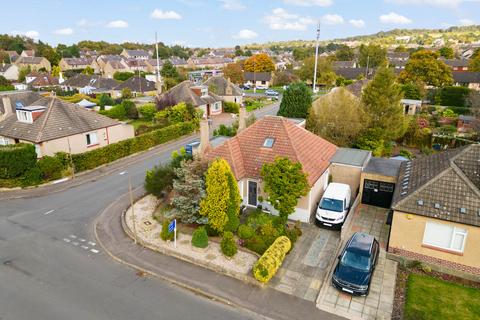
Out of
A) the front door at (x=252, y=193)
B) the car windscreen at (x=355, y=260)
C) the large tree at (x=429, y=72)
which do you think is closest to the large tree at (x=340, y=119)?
the front door at (x=252, y=193)

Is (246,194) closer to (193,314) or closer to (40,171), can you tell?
(193,314)

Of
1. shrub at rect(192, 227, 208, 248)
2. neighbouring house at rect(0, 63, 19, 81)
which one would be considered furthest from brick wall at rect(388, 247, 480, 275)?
neighbouring house at rect(0, 63, 19, 81)

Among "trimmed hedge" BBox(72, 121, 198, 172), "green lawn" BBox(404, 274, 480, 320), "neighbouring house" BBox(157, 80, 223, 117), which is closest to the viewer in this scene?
"green lawn" BBox(404, 274, 480, 320)

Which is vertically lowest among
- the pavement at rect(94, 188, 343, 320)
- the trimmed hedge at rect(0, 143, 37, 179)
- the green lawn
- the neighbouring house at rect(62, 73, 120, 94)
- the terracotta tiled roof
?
the pavement at rect(94, 188, 343, 320)

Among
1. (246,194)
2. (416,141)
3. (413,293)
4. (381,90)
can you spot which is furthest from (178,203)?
(416,141)

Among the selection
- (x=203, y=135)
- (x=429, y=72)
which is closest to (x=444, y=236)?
(x=203, y=135)

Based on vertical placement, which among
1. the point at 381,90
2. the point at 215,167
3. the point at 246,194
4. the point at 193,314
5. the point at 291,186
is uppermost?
the point at 381,90

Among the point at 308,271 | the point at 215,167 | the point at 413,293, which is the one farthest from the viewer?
the point at 215,167

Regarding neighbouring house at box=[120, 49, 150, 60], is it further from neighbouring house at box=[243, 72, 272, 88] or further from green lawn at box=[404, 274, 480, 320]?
green lawn at box=[404, 274, 480, 320]
